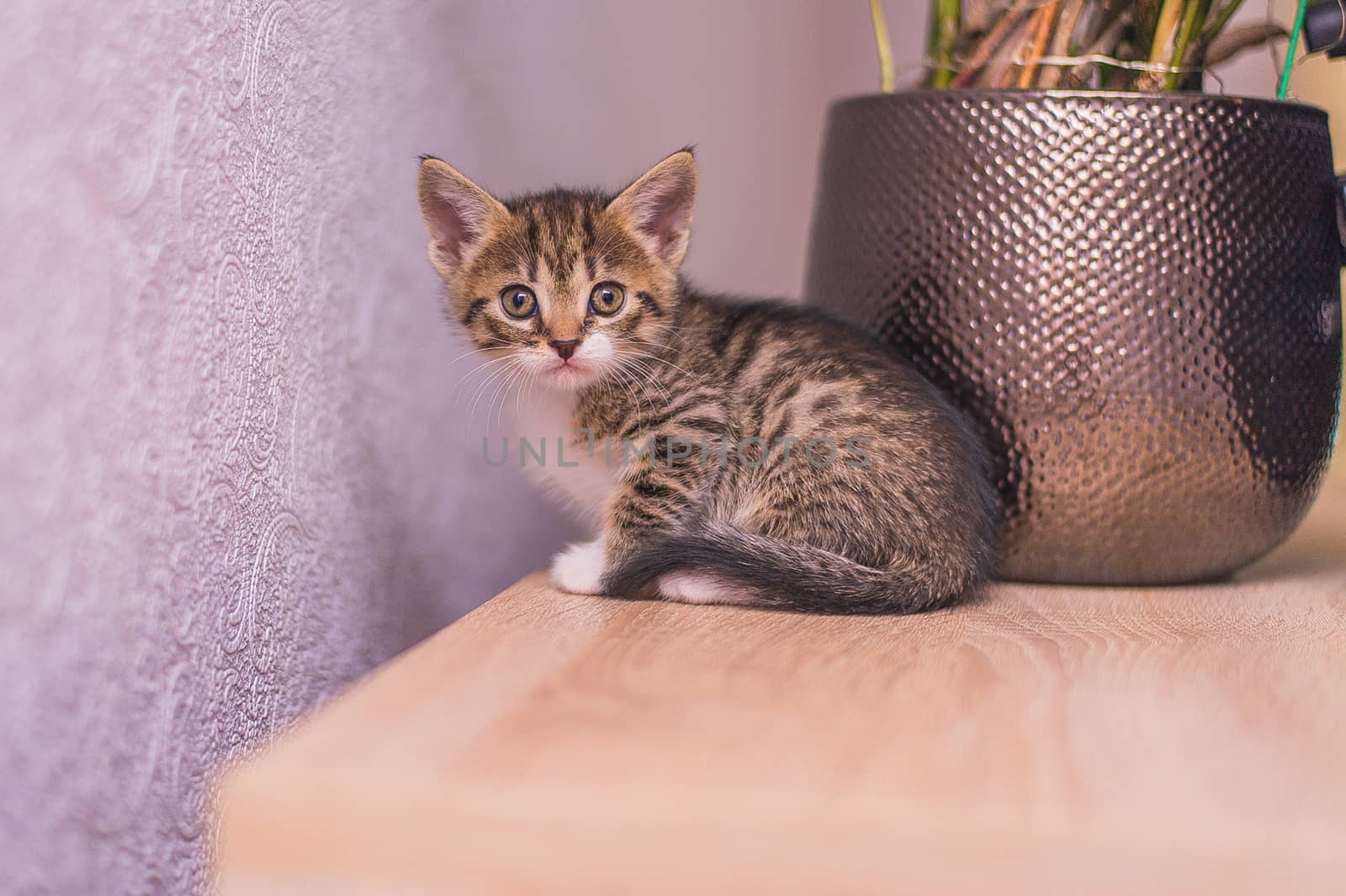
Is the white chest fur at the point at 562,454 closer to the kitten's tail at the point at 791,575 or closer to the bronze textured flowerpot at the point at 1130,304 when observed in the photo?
the kitten's tail at the point at 791,575

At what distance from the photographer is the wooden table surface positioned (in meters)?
0.41

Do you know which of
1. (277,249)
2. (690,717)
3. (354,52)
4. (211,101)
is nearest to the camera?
(690,717)

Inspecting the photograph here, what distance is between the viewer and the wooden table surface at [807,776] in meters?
0.41

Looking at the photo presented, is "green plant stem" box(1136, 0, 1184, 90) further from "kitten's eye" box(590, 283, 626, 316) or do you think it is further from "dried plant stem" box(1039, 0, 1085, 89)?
"kitten's eye" box(590, 283, 626, 316)

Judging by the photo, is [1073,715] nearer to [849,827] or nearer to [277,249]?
[849,827]

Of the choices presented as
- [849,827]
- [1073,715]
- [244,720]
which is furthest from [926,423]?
[244,720]

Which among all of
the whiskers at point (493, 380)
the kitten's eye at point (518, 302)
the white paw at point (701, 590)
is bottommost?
the white paw at point (701, 590)

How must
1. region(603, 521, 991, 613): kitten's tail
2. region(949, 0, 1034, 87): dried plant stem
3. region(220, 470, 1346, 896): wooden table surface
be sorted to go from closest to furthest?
1. region(220, 470, 1346, 896): wooden table surface
2. region(603, 521, 991, 613): kitten's tail
3. region(949, 0, 1034, 87): dried plant stem

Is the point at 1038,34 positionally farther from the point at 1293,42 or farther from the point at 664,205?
the point at 664,205

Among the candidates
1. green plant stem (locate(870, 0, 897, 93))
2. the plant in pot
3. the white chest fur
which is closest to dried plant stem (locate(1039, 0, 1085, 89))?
the plant in pot

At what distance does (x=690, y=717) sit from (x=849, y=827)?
132 millimetres

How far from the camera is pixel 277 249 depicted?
2.60 ft

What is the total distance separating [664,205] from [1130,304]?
44cm

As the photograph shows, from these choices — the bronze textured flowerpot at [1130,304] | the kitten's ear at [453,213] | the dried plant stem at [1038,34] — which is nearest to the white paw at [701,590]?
the bronze textured flowerpot at [1130,304]
